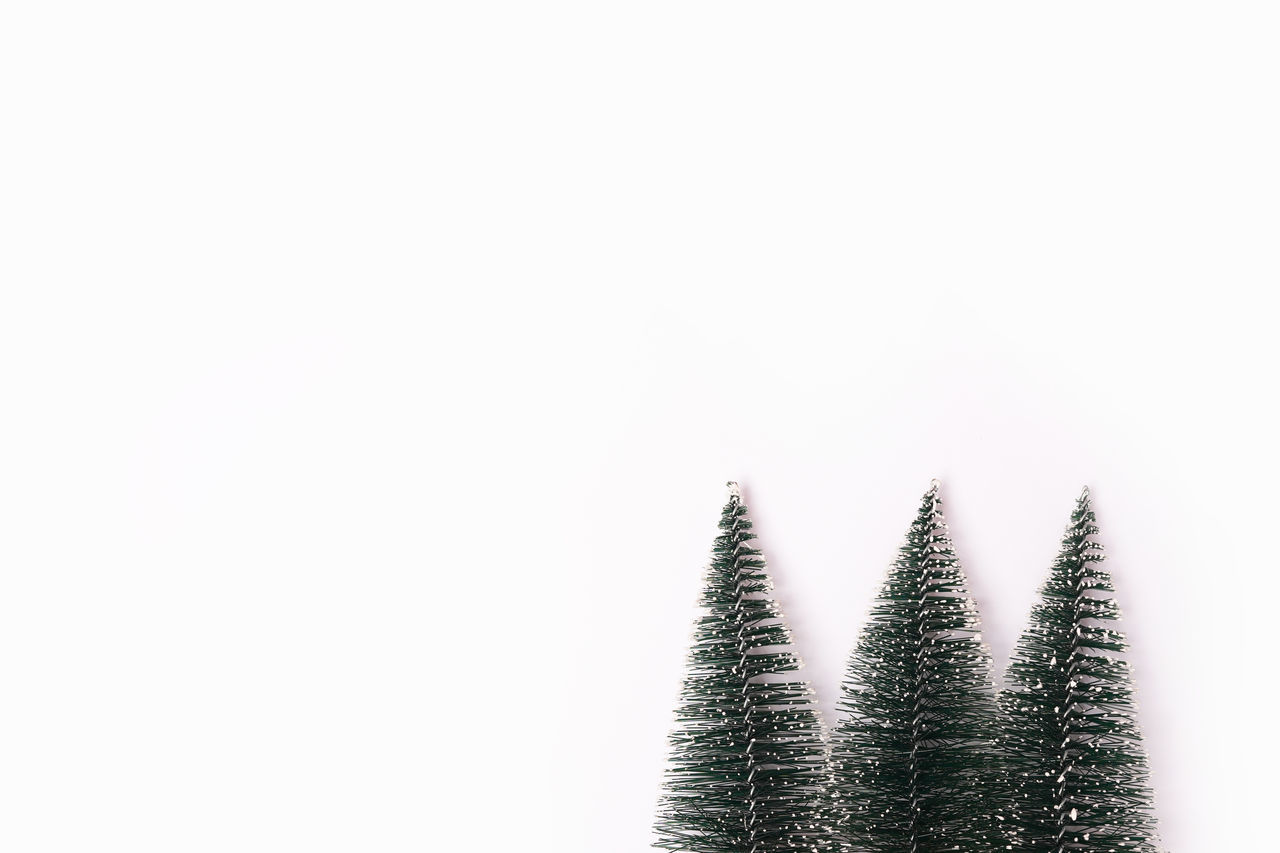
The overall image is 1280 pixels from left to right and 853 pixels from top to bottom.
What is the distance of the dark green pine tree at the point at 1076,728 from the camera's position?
1.33 meters

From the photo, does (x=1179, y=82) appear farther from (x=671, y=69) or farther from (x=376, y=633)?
(x=376, y=633)

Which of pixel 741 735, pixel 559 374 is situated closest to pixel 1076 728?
pixel 741 735

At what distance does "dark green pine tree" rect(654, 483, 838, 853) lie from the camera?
1397 mm

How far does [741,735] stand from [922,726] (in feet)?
0.85

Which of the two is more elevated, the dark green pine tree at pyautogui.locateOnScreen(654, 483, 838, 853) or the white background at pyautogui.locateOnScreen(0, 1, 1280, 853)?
the white background at pyautogui.locateOnScreen(0, 1, 1280, 853)

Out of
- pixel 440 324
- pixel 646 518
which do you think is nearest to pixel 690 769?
pixel 646 518

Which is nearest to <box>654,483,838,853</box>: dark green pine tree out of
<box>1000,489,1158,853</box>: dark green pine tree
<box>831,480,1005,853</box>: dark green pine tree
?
<box>831,480,1005,853</box>: dark green pine tree

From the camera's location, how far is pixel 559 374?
1561mm

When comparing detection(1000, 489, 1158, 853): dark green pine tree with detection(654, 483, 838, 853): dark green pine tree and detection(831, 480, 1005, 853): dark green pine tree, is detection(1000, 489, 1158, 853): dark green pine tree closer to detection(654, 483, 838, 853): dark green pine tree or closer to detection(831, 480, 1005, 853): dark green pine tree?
detection(831, 480, 1005, 853): dark green pine tree

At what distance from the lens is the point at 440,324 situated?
1.59 metres

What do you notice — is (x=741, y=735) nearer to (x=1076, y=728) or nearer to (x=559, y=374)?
(x=1076, y=728)

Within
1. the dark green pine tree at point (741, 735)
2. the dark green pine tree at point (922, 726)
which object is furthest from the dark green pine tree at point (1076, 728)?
the dark green pine tree at point (741, 735)

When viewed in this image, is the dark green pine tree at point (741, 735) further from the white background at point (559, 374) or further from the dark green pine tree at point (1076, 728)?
the dark green pine tree at point (1076, 728)

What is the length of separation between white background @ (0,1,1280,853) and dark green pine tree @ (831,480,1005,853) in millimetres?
64
